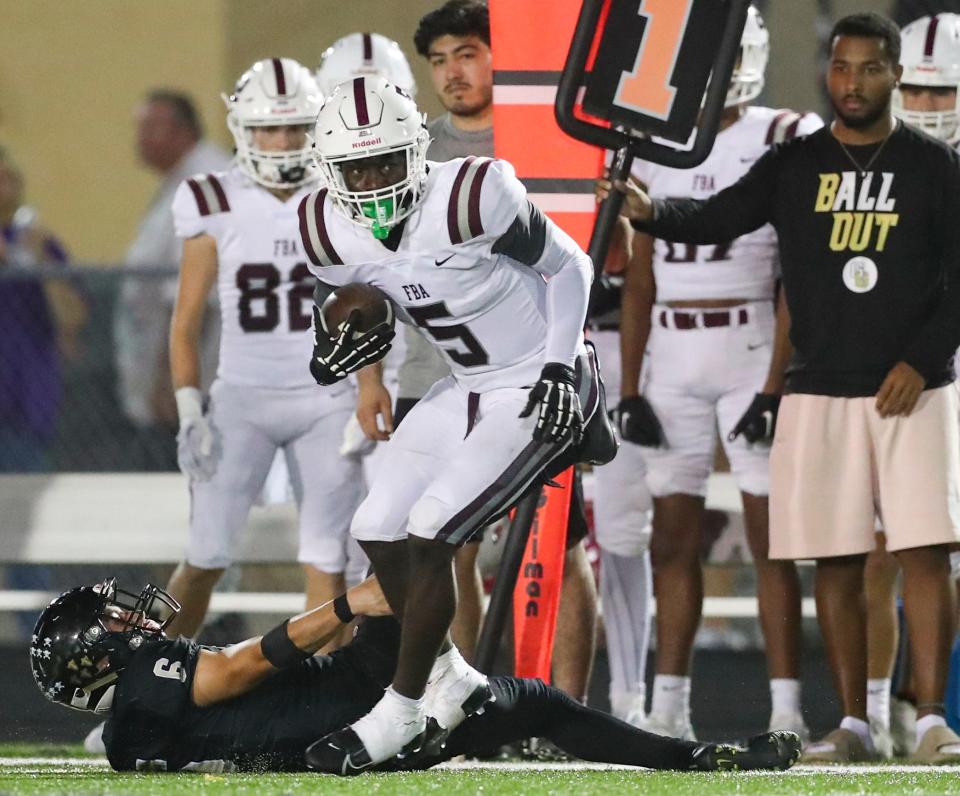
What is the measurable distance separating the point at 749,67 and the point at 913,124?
21.2 inches

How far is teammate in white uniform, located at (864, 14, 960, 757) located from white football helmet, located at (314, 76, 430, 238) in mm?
1872

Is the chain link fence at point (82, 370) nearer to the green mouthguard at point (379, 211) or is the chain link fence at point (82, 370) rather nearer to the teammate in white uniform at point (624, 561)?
the teammate in white uniform at point (624, 561)

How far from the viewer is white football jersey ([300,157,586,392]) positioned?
190 inches

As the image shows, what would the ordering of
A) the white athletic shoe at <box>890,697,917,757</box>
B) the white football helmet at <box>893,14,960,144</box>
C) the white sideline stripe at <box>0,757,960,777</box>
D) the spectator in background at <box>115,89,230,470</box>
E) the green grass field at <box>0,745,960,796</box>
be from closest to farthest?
the green grass field at <box>0,745,960,796</box> → the white sideline stripe at <box>0,757,960,777</box> → the white athletic shoe at <box>890,697,917,757</box> → the white football helmet at <box>893,14,960,144</box> → the spectator in background at <box>115,89,230,470</box>

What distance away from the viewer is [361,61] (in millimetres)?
6969

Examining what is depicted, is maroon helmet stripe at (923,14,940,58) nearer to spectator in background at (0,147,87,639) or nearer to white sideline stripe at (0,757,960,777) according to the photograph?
white sideline stripe at (0,757,960,777)

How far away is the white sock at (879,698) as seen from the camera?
19.2 ft

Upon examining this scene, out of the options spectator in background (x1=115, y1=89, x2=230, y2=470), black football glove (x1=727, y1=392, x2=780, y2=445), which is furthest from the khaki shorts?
spectator in background (x1=115, y1=89, x2=230, y2=470)

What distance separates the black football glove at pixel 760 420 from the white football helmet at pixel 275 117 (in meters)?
1.48

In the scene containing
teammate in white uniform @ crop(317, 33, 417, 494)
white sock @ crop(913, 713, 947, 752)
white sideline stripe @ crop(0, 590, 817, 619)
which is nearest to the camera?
white sock @ crop(913, 713, 947, 752)

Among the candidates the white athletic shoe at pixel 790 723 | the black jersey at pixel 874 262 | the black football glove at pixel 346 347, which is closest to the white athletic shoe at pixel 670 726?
the white athletic shoe at pixel 790 723

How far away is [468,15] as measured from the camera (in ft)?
20.3

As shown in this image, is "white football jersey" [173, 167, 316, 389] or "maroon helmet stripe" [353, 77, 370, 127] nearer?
"maroon helmet stripe" [353, 77, 370, 127]

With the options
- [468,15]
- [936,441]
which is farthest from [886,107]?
[468,15]
